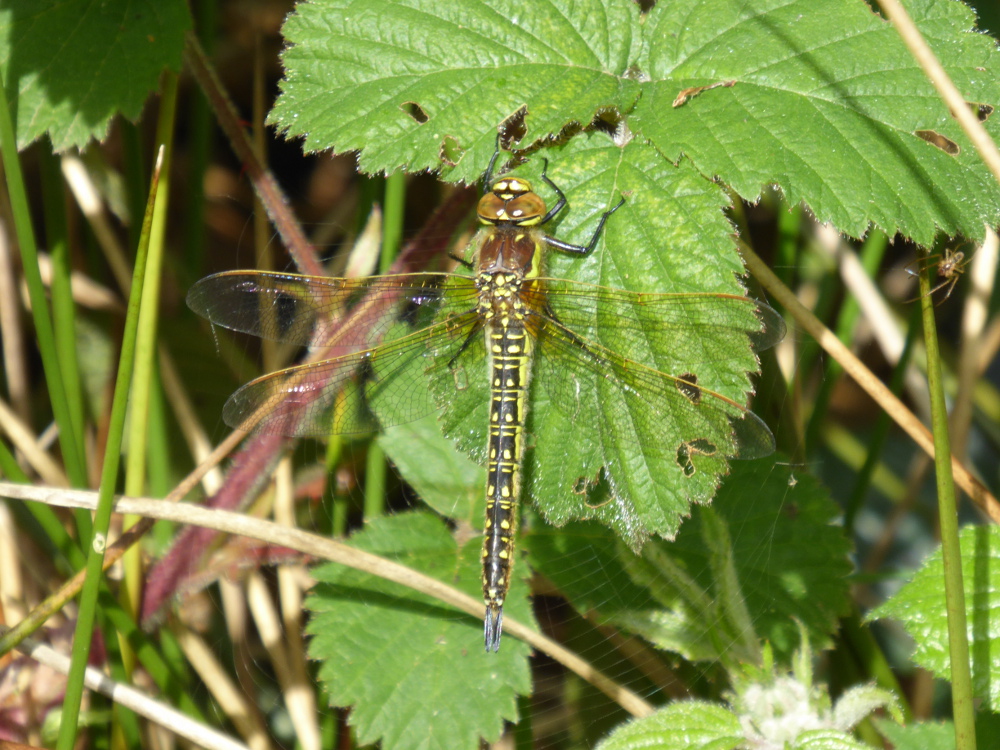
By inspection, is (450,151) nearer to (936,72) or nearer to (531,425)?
(531,425)

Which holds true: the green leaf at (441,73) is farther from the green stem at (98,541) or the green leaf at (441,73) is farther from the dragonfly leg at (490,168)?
the green stem at (98,541)

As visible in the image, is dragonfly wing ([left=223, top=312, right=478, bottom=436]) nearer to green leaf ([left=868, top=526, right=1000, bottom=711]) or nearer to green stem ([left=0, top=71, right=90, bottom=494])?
green stem ([left=0, top=71, right=90, bottom=494])

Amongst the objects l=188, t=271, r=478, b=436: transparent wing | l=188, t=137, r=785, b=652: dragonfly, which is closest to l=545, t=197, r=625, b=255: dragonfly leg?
l=188, t=137, r=785, b=652: dragonfly

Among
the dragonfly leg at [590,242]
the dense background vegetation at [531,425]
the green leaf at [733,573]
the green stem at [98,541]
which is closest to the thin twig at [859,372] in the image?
the dense background vegetation at [531,425]

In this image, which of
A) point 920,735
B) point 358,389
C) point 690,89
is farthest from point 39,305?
point 920,735

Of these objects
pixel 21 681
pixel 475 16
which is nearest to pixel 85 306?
pixel 21 681

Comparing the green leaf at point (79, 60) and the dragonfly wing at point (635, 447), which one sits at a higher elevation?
the green leaf at point (79, 60)
